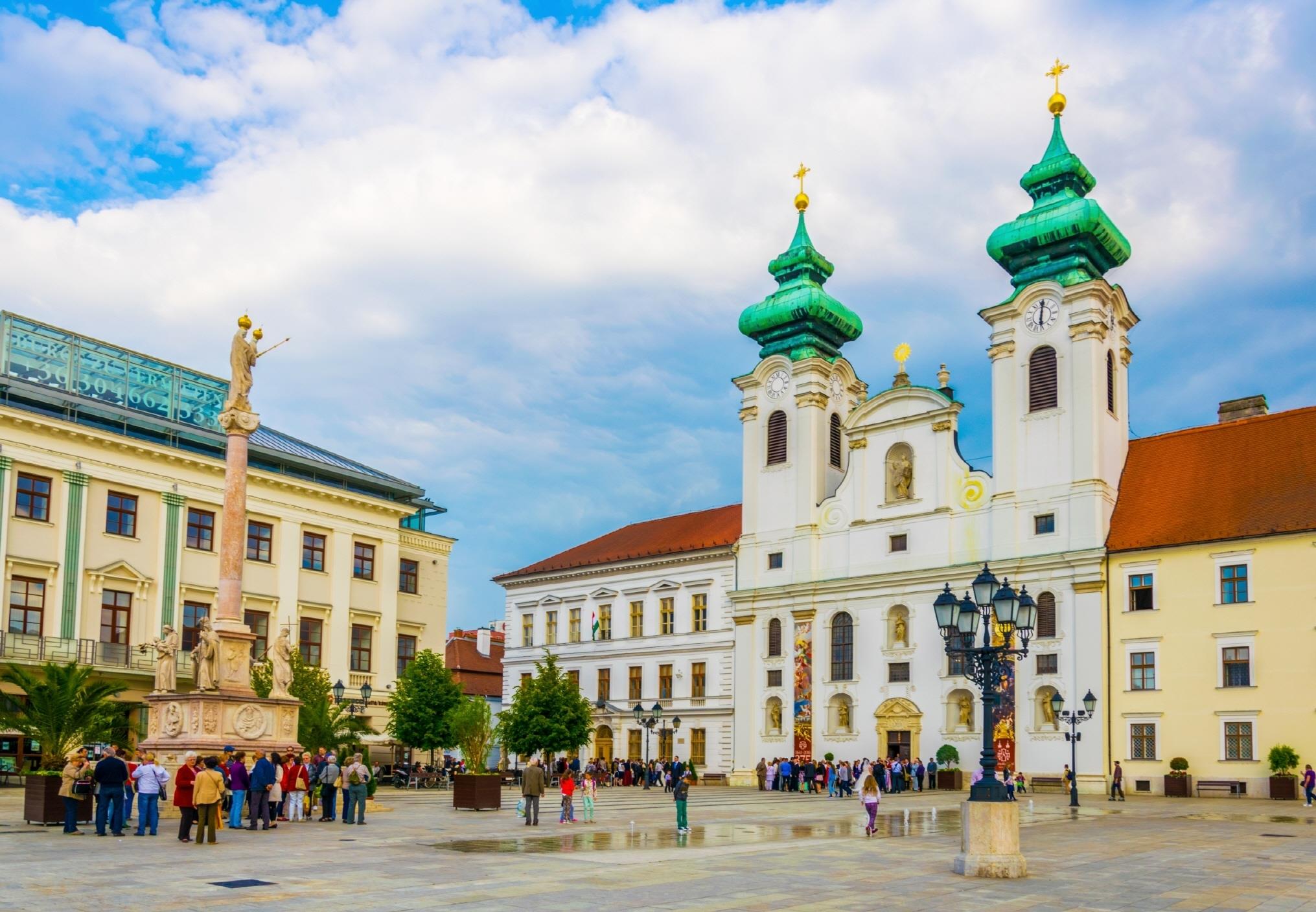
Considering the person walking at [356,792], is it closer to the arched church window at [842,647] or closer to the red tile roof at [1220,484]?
the red tile roof at [1220,484]

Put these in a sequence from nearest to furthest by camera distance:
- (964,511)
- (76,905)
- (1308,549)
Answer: (76,905)
(1308,549)
(964,511)

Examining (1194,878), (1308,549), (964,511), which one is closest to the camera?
(1194,878)

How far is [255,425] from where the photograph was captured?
96.7ft

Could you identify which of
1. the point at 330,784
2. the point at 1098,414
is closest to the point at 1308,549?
the point at 1098,414

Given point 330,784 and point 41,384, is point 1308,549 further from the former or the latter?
point 41,384

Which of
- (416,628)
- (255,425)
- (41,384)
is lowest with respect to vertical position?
(416,628)

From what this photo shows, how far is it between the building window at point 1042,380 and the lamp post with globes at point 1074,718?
1085cm

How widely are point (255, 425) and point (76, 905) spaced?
18.0 metres

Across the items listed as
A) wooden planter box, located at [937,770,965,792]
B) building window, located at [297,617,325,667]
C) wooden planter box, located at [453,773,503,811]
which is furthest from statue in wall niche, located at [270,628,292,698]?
wooden planter box, located at [937,770,965,792]

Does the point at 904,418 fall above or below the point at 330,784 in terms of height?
above


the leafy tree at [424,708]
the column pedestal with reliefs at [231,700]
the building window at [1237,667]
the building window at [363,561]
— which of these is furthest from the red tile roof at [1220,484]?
the column pedestal with reliefs at [231,700]

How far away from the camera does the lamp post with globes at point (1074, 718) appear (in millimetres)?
36250

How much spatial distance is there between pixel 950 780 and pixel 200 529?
2809 centimetres

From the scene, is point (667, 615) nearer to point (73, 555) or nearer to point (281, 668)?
point (73, 555)
